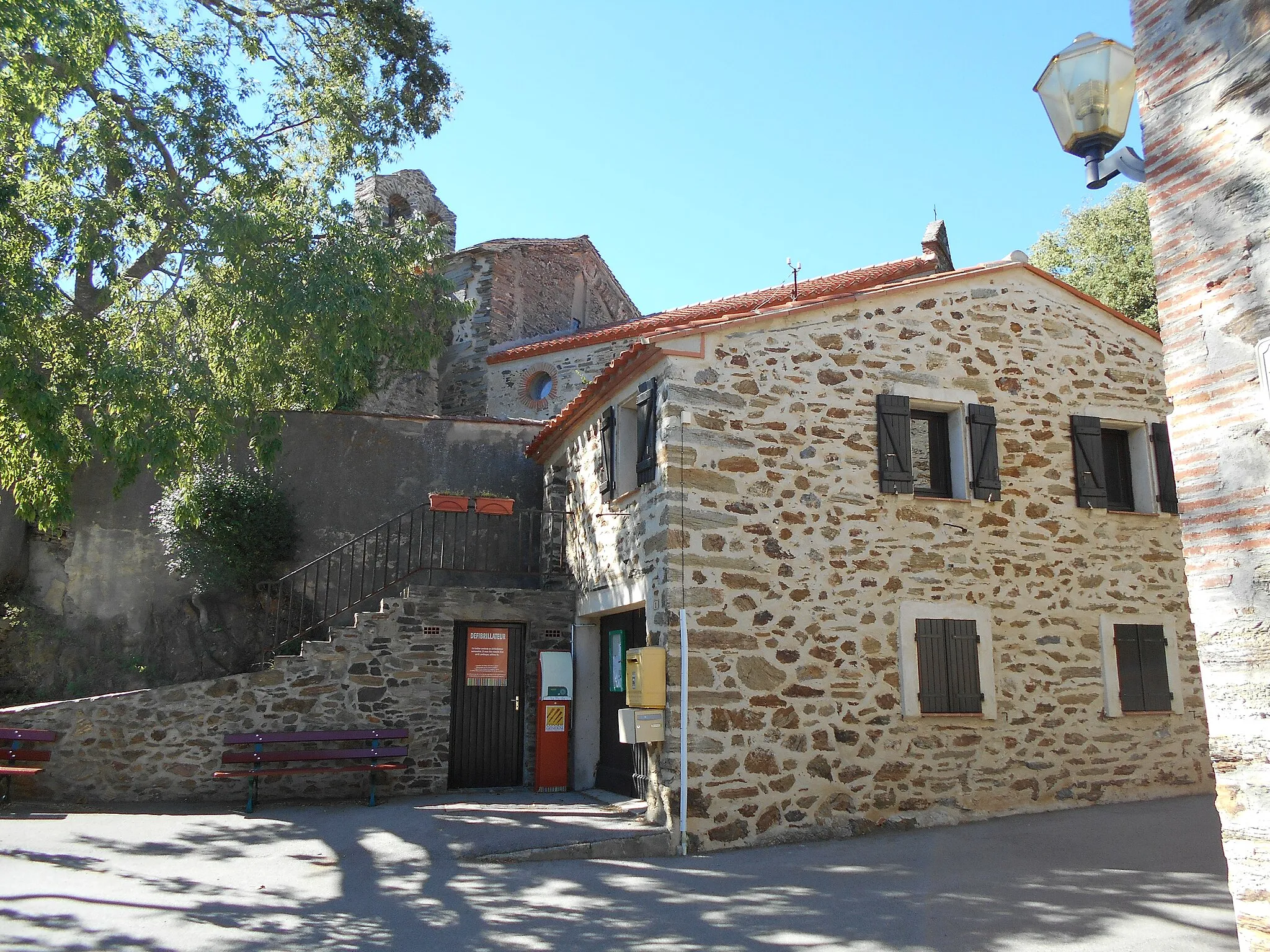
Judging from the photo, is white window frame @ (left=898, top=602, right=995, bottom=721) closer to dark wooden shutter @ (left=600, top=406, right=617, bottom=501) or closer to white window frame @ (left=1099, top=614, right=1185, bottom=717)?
white window frame @ (left=1099, top=614, right=1185, bottom=717)

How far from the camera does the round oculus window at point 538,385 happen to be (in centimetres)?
1781

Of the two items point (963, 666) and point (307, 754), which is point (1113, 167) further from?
point (307, 754)

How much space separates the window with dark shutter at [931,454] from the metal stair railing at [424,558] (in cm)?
424

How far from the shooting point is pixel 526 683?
10.8 meters

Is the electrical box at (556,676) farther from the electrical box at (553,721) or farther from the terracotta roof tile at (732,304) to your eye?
the terracotta roof tile at (732,304)

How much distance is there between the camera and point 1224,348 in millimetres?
3631

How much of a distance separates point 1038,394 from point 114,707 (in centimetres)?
964

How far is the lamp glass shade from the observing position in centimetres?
407

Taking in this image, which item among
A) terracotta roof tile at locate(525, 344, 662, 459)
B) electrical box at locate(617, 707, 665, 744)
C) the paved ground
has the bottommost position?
the paved ground

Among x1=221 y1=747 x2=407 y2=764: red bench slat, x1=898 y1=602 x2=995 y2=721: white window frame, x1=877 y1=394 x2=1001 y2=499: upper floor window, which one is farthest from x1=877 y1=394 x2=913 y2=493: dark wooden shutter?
x1=221 y1=747 x2=407 y2=764: red bench slat

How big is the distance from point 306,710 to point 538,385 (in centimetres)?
941

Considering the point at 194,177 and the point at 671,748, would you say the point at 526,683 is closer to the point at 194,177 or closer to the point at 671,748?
the point at 671,748

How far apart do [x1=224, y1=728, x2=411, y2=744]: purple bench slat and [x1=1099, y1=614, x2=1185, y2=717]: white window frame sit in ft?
22.6

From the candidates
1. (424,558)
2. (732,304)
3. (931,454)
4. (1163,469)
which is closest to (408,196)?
(732,304)
